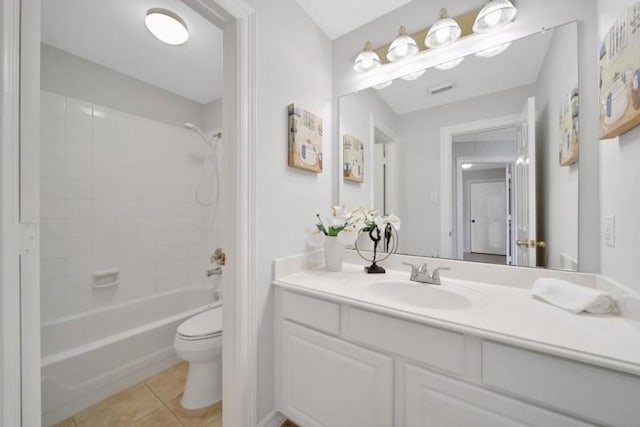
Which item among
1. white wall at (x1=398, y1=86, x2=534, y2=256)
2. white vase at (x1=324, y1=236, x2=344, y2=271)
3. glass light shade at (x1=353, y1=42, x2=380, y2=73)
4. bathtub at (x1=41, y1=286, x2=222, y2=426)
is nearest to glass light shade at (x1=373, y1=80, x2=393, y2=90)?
glass light shade at (x1=353, y1=42, x2=380, y2=73)

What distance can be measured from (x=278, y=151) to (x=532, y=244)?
4.41 feet

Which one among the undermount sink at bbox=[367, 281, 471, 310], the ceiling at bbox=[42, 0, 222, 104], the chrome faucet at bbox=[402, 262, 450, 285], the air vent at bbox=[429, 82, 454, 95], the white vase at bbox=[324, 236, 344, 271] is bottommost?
the undermount sink at bbox=[367, 281, 471, 310]

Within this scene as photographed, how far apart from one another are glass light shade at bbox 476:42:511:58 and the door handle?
3.12 feet

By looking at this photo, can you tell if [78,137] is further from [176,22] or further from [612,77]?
[612,77]

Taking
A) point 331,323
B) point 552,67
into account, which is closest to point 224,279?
point 331,323

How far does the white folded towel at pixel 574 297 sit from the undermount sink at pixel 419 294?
288 millimetres

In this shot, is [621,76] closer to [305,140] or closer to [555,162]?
[555,162]

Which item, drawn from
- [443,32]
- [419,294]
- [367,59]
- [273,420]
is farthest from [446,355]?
[367,59]

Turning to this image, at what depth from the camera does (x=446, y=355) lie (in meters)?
0.78

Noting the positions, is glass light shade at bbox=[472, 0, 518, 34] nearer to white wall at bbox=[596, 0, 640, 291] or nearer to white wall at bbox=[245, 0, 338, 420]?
white wall at bbox=[596, 0, 640, 291]

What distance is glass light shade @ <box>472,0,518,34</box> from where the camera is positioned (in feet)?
3.63

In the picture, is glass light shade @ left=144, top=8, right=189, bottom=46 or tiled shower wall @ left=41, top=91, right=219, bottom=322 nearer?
glass light shade @ left=144, top=8, right=189, bottom=46

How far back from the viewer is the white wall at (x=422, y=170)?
1.39m

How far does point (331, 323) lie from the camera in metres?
1.04
